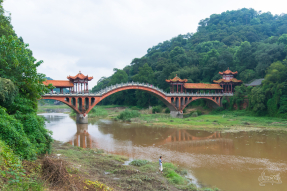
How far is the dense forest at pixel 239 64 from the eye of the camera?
102 feet

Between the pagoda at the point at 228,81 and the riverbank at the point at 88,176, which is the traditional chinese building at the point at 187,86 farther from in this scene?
the riverbank at the point at 88,176

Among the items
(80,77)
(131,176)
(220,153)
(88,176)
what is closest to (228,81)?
(80,77)

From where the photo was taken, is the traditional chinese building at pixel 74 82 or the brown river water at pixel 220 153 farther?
the traditional chinese building at pixel 74 82

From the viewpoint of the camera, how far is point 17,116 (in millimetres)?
9766

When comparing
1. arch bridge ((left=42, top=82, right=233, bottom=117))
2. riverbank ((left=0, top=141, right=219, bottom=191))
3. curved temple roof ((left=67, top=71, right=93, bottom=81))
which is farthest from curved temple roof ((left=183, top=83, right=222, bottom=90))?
riverbank ((left=0, top=141, right=219, bottom=191))

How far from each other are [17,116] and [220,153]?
1338 centimetres

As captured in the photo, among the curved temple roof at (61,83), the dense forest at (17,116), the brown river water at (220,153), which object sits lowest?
the brown river water at (220,153)

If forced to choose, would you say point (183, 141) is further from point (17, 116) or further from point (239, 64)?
point (239, 64)

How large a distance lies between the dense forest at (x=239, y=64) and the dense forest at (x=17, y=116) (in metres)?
29.9

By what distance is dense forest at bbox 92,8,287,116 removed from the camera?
31.0 meters

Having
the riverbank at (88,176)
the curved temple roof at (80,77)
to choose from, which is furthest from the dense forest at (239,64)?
the riverbank at (88,176)

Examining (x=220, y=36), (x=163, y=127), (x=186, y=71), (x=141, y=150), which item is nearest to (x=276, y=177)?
(x=141, y=150)

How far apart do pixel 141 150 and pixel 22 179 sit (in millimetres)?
11611

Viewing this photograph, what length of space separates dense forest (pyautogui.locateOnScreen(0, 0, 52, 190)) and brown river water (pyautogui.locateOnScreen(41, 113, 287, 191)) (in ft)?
23.3
